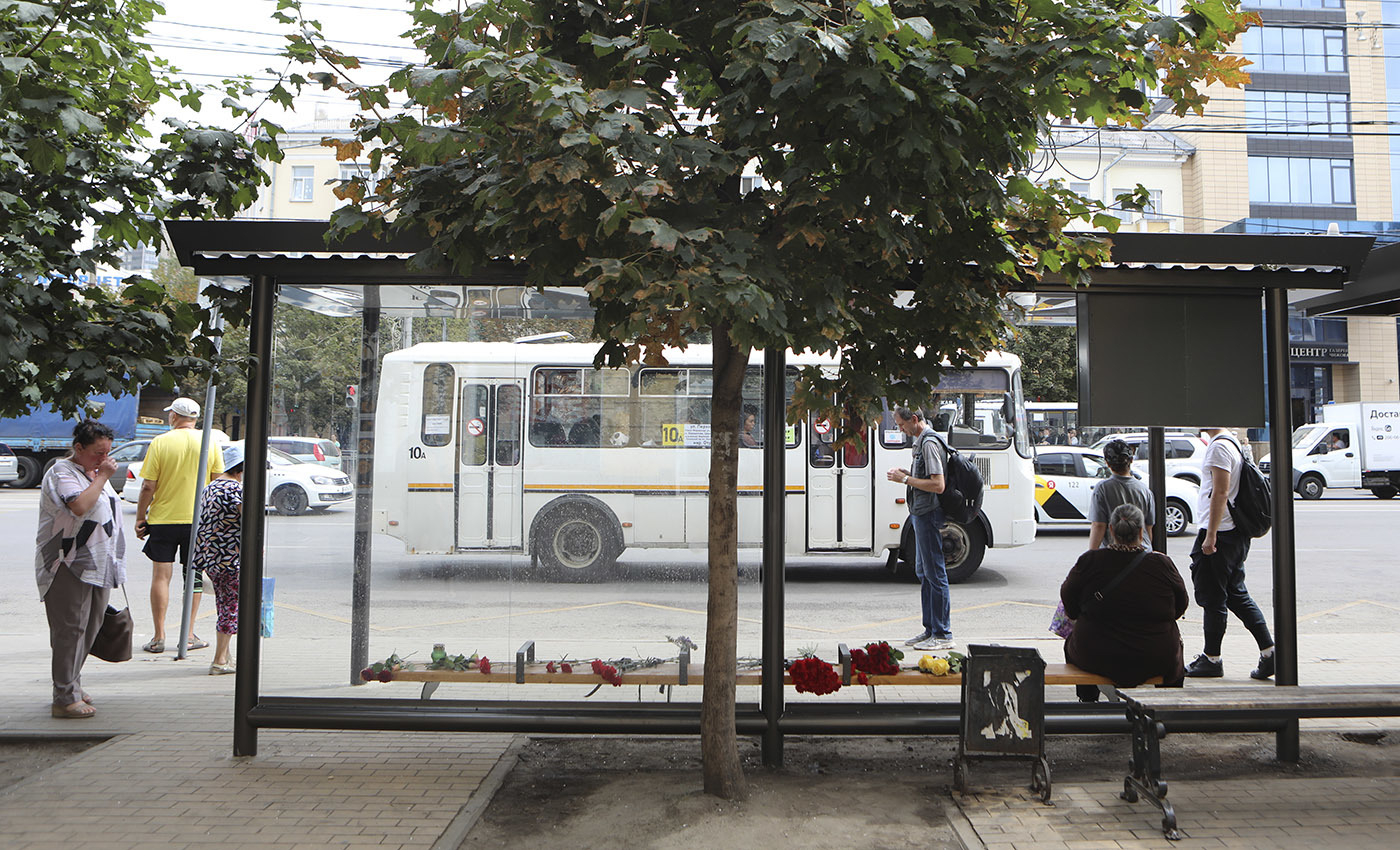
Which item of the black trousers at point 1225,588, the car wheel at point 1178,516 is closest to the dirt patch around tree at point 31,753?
the black trousers at point 1225,588

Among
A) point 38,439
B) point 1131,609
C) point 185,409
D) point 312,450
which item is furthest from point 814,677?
point 38,439

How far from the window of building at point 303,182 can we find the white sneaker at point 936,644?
3608 centimetres

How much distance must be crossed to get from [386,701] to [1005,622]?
6650mm

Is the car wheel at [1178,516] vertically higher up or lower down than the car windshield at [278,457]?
lower down

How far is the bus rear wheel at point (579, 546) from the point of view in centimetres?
620

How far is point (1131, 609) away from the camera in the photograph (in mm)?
5484

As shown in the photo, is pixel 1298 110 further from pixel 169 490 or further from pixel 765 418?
pixel 169 490

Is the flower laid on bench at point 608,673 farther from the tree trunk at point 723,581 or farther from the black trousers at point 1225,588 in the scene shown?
the black trousers at point 1225,588

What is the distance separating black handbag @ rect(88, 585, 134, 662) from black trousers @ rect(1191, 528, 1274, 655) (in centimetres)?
713

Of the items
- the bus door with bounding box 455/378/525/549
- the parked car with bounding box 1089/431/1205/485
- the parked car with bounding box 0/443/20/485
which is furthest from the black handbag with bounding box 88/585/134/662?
the parked car with bounding box 0/443/20/485

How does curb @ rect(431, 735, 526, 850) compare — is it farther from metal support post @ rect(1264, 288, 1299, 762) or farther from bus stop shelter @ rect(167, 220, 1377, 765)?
metal support post @ rect(1264, 288, 1299, 762)

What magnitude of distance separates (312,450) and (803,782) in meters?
3.47

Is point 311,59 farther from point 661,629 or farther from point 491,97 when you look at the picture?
point 661,629

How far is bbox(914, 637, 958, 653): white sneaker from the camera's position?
26.2 ft
